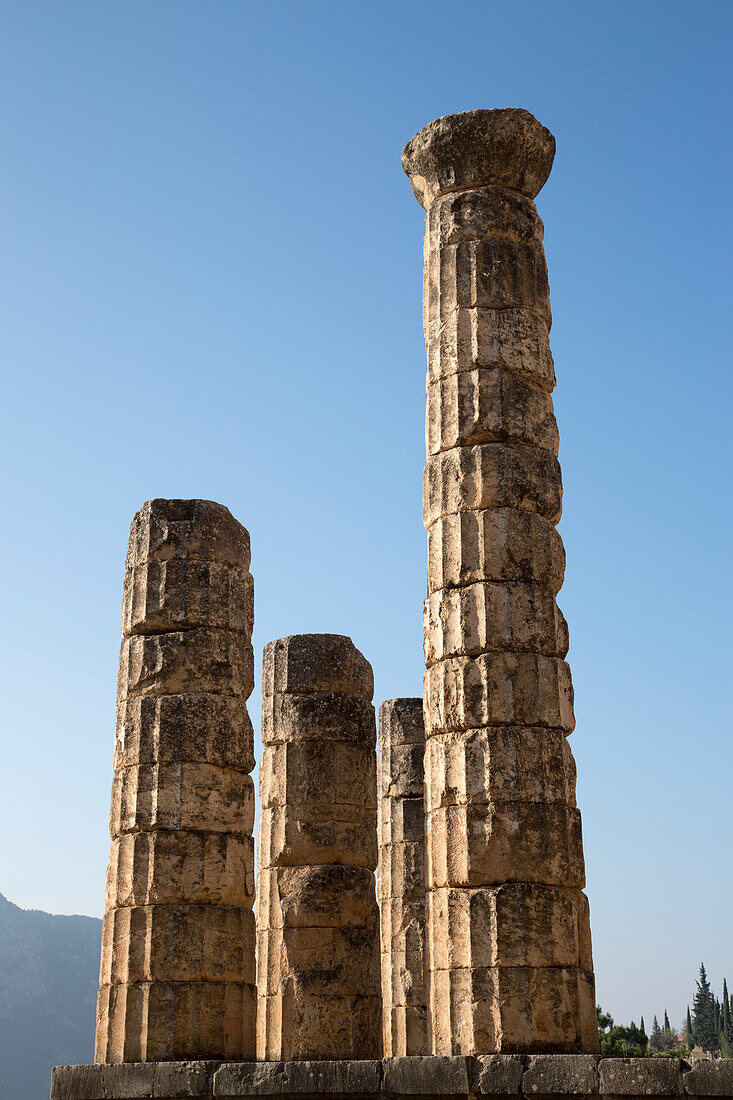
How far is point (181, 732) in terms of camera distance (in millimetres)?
14508

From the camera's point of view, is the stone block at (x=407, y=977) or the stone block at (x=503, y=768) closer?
the stone block at (x=503, y=768)

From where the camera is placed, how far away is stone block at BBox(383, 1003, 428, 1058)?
60.1 ft

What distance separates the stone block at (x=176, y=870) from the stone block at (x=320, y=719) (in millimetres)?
2186

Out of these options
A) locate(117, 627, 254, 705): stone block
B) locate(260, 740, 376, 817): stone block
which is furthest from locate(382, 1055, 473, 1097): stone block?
locate(117, 627, 254, 705): stone block

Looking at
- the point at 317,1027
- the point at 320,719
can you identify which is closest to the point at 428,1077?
the point at 317,1027

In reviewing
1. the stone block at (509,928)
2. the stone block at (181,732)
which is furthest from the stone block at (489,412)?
the stone block at (509,928)

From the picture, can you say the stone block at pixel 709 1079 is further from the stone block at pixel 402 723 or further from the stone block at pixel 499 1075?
the stone block at pixel 402 723

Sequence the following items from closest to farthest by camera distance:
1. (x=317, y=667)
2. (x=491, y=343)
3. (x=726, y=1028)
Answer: (x=491, y=343) < (x=317, y=667) < (x=726, y=1028)

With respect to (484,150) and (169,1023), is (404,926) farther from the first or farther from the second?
(484,150)

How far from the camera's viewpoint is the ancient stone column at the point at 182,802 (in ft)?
44.2

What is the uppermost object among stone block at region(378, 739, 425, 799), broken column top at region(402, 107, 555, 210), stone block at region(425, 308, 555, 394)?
broken column top at region(402, 107, 555, 210)

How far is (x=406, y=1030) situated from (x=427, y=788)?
7490 mm

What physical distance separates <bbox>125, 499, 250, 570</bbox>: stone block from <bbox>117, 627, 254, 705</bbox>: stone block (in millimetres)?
970

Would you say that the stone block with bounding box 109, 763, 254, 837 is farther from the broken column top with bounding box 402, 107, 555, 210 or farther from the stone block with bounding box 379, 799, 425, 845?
the broken column top with bounding box 402, 107, 555, 210
